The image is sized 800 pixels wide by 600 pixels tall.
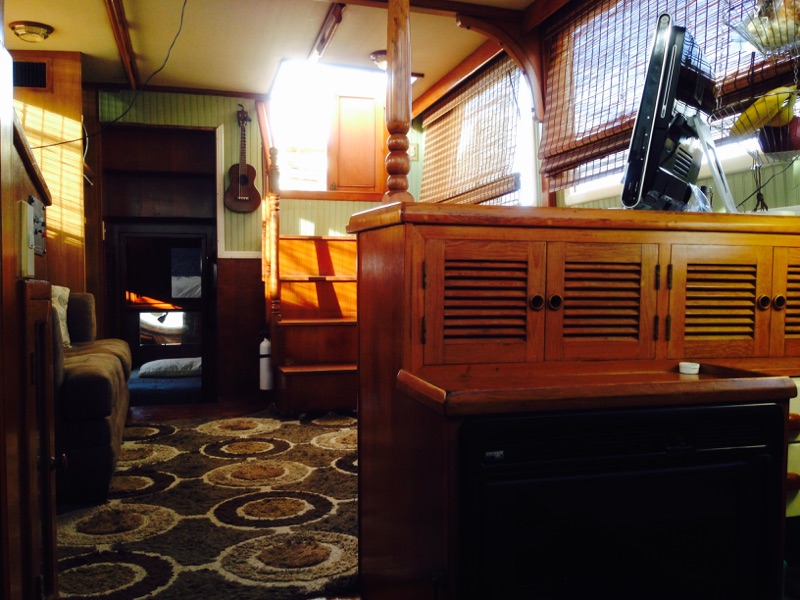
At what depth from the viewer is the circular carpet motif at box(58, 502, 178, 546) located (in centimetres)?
236

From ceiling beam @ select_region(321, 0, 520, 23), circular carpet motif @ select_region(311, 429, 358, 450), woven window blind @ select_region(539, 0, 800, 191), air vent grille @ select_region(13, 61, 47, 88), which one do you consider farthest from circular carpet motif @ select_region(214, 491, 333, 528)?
air vent grille @ select_region(13, 61, 47, 88)

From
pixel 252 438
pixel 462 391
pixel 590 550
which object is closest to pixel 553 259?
pixel 462 391

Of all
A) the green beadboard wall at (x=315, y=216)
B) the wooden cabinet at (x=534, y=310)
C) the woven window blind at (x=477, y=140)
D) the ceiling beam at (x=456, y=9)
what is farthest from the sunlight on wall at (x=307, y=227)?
the wooden cabinet at (x=534, y=310)

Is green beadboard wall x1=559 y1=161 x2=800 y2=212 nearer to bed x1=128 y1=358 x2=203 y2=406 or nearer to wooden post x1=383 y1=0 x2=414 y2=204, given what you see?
wooden post x1=383 y1=0 x2=414 y2=204

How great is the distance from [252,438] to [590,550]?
3.07m

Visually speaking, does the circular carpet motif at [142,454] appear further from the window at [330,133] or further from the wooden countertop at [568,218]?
the window at [330,133]

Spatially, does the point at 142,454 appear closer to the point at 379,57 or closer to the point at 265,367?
the point at 265,367

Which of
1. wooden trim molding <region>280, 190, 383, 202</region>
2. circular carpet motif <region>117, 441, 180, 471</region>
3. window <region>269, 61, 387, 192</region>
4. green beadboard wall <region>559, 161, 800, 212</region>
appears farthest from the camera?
window <region>269, 61, 387, 192</region>

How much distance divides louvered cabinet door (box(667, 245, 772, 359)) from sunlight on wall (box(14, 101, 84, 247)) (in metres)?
4.63

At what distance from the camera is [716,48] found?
2539 millimetres

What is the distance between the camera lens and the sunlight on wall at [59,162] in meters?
4.76

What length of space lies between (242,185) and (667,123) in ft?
15.3

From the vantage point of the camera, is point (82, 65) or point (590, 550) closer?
point (590, 550)

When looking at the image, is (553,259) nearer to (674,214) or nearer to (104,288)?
(674,214)
